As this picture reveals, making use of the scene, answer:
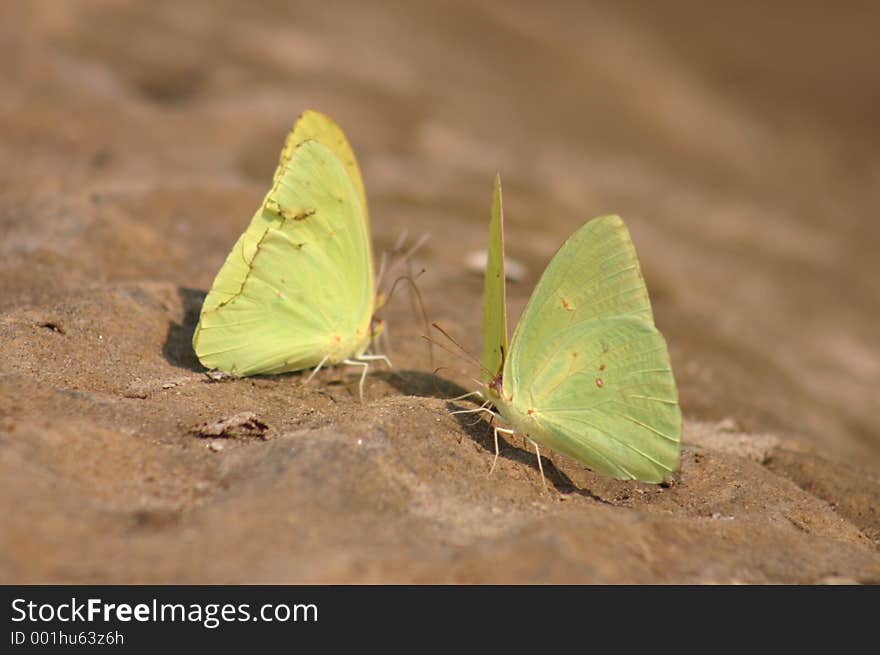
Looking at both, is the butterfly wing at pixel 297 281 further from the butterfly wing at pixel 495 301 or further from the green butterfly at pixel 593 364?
the green butterfly at pixel 593 364

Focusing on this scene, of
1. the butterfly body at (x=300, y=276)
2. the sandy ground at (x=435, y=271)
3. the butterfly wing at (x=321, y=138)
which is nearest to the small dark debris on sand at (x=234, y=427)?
A: the sandy ground at (x=435, y=271)

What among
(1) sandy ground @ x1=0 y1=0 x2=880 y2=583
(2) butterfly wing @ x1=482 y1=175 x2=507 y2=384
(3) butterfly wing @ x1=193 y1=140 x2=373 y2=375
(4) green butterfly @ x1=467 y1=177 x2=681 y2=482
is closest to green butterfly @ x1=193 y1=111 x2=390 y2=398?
(3) butterfly wing @ x1=193 y1=140 x2=373 y2=375

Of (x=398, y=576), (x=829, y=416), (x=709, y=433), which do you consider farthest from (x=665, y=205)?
(x=398, y=576)

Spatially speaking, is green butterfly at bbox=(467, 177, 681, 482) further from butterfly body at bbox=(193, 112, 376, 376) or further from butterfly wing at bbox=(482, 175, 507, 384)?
butterfly body at bbox=(193, 112, 376, 376)

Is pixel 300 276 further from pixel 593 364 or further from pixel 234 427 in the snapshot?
pixel 593 364

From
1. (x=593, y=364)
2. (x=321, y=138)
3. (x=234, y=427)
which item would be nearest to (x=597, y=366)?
(x=593, y=364)

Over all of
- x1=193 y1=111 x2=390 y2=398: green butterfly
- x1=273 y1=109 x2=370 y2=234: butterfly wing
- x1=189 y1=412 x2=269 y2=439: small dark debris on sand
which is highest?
x1=273 y1=109 x2=370 y2=234: butterfly wing
